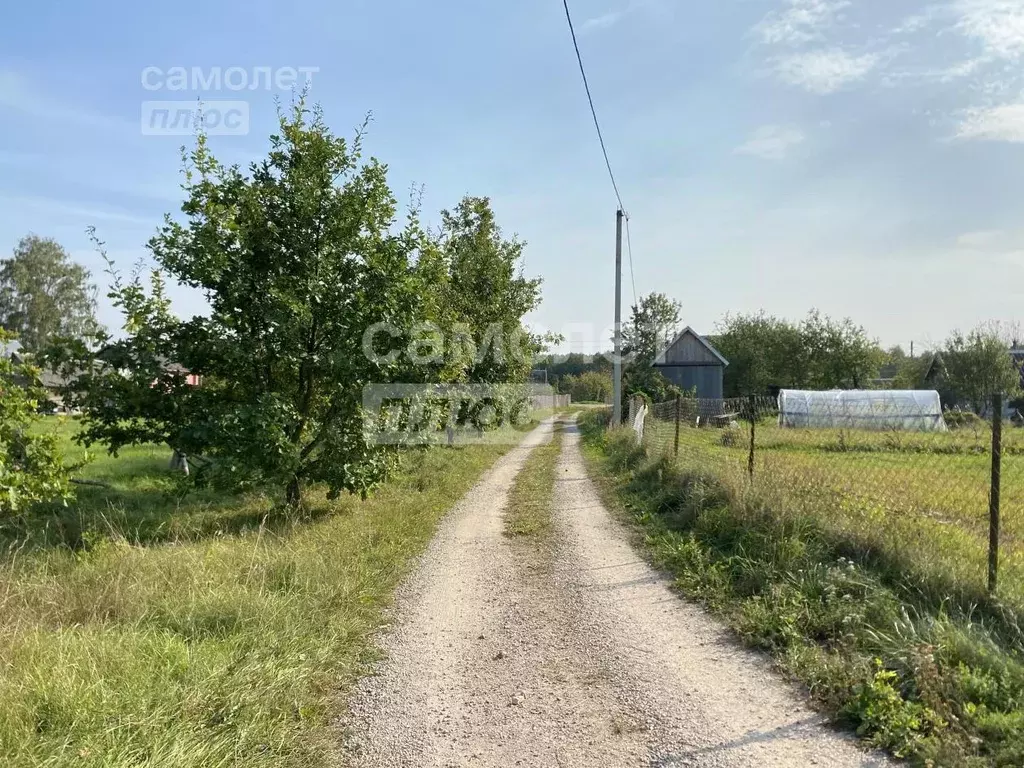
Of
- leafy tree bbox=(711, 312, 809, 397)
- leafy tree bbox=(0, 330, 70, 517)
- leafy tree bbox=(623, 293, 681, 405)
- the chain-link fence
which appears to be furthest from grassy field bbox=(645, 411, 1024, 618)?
leafy tree bbox=(711, 312, 809, 397)

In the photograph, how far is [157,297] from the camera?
7715mm

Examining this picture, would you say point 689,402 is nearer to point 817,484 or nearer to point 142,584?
point 817,484

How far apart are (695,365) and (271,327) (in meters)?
30.1

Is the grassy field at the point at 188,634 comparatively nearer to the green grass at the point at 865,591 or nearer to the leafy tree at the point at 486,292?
the green grass at the point at 865,591

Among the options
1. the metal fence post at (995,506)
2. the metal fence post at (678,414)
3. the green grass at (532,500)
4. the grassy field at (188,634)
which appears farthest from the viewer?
the metal fence post at (678,414)

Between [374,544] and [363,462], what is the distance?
1559 millimetres

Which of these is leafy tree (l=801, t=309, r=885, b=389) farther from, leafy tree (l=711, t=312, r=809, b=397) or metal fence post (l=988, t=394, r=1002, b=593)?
metal fence post (l=988, t=394, r=1002, b=593)

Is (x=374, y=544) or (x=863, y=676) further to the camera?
(x=374, y=544)

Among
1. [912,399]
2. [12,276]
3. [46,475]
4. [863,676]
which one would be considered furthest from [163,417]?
[12,276]

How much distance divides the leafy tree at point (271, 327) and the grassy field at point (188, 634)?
0.97m

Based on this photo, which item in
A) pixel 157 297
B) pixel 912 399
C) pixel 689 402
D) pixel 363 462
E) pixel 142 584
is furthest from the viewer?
pixel 912 399

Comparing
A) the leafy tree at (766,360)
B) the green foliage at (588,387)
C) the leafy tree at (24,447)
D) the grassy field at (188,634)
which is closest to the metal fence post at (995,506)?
the grassy field at (188,634)

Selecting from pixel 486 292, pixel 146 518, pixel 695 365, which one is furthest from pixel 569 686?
pixel 695 365

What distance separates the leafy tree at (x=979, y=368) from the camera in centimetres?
3033
